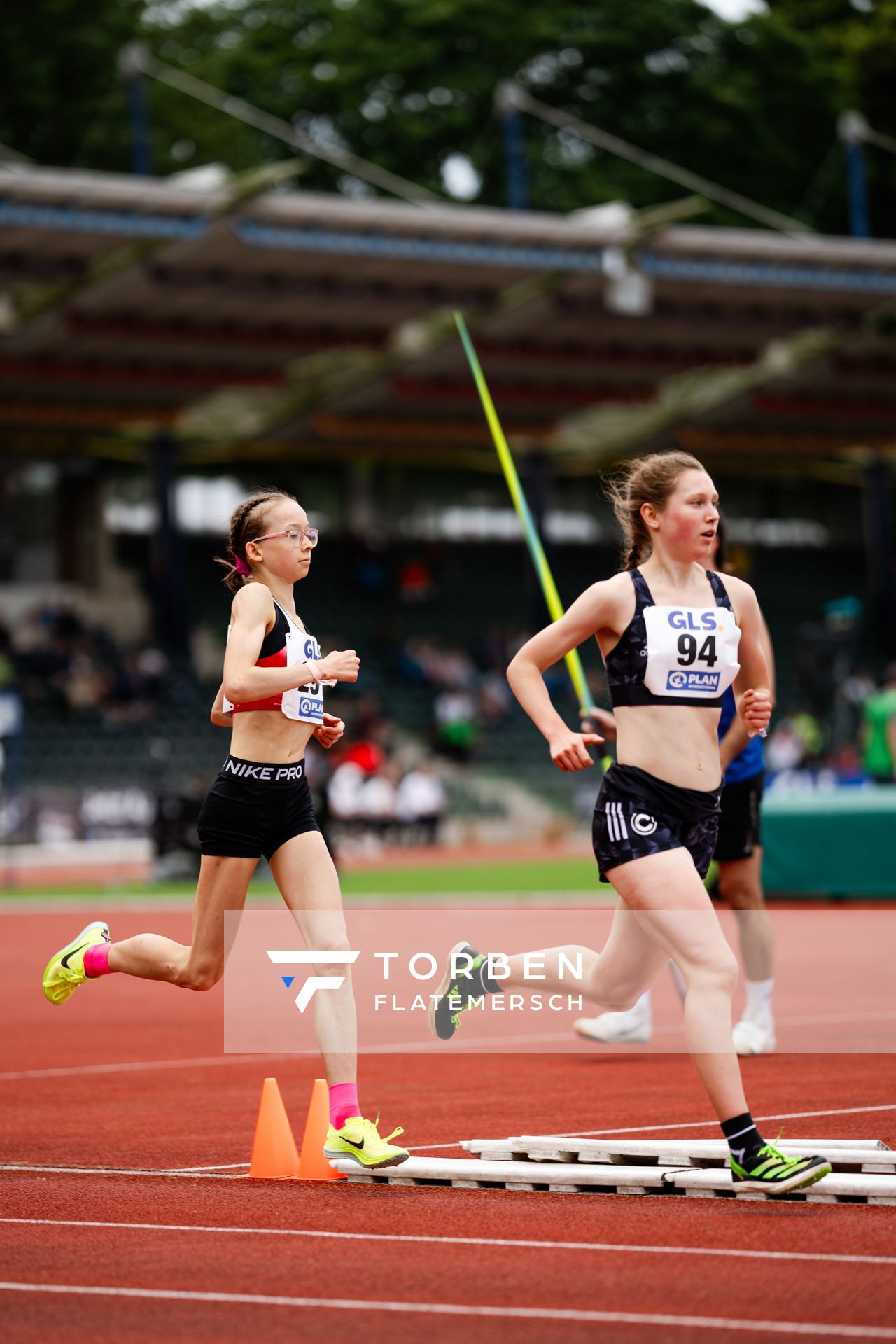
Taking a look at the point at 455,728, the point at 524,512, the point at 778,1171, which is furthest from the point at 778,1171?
the point at 455,728

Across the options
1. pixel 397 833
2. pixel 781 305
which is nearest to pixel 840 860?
pixel 397 833

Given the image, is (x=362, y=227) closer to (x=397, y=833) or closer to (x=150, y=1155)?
(x=397, y=833)

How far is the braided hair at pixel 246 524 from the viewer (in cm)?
677

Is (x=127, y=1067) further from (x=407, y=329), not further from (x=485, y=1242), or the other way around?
(x=407, y=329)

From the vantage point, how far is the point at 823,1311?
4.35m

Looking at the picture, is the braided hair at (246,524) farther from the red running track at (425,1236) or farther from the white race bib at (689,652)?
the red running track at (425,1236)

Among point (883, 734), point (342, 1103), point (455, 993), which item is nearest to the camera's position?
point (342, 1103)

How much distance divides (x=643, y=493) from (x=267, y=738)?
1427mm

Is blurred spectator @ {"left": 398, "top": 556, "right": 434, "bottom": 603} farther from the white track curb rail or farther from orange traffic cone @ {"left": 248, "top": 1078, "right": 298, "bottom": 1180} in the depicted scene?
the white track curb rail

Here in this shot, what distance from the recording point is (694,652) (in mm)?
6109

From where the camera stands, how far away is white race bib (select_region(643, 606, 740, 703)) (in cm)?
608

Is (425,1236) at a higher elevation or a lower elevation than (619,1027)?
lower

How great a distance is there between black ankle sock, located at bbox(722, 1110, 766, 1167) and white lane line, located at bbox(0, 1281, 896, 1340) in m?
1.30

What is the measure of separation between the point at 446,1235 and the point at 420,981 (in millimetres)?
6573
